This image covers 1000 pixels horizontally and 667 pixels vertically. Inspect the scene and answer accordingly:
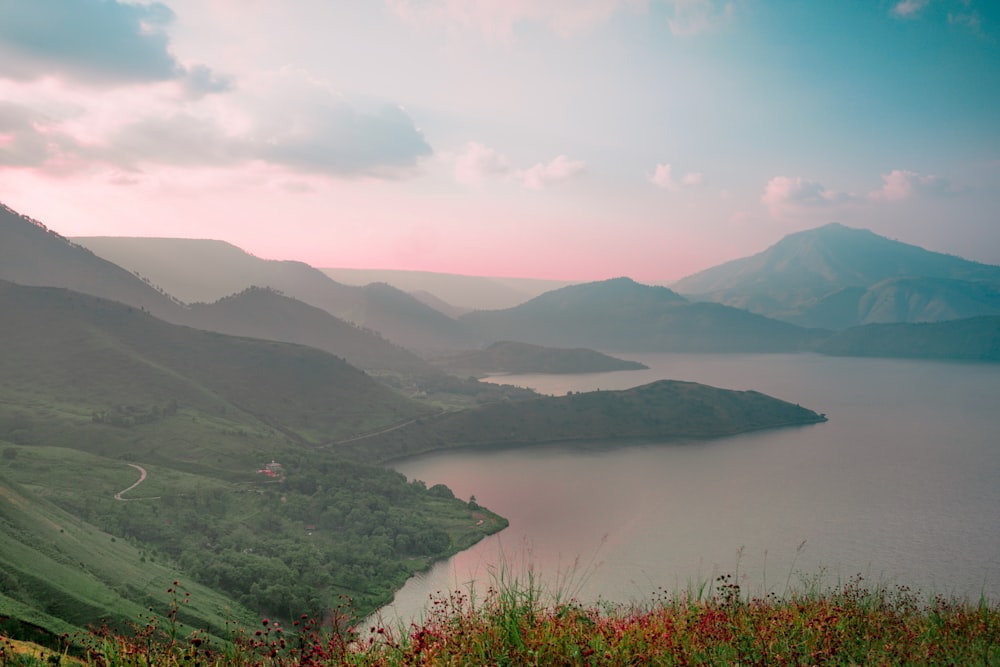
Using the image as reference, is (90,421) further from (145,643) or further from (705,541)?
(145,643)

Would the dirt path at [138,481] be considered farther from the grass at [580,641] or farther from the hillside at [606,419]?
the grass at [580,641]

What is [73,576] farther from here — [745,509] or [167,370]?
[167,370]

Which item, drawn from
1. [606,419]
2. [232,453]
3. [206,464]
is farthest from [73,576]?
[606,419]

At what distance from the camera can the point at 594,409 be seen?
165375mm

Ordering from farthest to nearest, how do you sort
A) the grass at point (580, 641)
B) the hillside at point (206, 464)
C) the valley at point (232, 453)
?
the hillside at point (206, 464), the valley at point (232, 453), the grass at point (580, 641)

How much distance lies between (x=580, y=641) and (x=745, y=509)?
319ft

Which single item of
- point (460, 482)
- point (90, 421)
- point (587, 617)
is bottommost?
point (460, 482)

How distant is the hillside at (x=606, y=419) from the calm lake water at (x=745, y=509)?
→ 28.0ft

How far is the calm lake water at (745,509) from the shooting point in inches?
2665

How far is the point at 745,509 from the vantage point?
9619cm

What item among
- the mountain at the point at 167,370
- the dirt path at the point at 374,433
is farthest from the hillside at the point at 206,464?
the dirt path at the point at 374,433

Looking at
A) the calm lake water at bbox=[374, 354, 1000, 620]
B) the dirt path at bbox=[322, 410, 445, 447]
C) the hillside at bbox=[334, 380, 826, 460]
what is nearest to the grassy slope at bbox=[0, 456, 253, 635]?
the calm lake water at bbox=[374, 354, 1000, 620]

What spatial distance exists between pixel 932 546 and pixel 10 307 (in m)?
197

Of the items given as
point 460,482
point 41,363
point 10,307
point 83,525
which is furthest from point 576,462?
point 10,307
